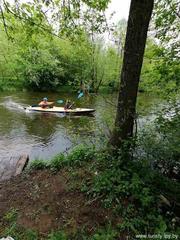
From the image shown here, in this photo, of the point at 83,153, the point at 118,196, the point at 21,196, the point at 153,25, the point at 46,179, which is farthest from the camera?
the point at 153,25

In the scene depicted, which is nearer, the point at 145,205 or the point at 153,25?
the point at 145,205

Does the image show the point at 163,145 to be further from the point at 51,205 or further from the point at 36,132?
the point at 36,132

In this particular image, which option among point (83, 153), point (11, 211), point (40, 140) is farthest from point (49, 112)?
point (11, 211)

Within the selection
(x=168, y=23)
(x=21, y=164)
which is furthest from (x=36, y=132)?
(x=168, y=23)

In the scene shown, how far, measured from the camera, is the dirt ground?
258cm

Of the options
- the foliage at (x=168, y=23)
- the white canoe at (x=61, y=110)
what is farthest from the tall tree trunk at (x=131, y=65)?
the white canoe at (x=61, y=110)

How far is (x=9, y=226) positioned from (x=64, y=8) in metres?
3.43

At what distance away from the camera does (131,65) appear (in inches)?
119

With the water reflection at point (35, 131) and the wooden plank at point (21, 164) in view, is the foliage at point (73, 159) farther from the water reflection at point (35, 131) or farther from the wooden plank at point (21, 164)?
the wooden plank at point (21, 164)

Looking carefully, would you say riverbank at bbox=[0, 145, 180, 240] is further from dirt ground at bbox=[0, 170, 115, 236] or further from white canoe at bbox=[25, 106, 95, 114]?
white canoe at bbox=[25, 106, 95, 114]

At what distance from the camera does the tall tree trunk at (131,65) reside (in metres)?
2.83

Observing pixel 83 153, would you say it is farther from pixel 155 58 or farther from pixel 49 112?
pixel 49 112

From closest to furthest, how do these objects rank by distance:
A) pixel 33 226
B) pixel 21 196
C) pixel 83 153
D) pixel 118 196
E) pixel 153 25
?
pixel 33 226 < pixel 118 196 < pixel 21 196 < pixel 83 153 < pixel 153 25

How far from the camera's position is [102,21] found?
3.42 meters
